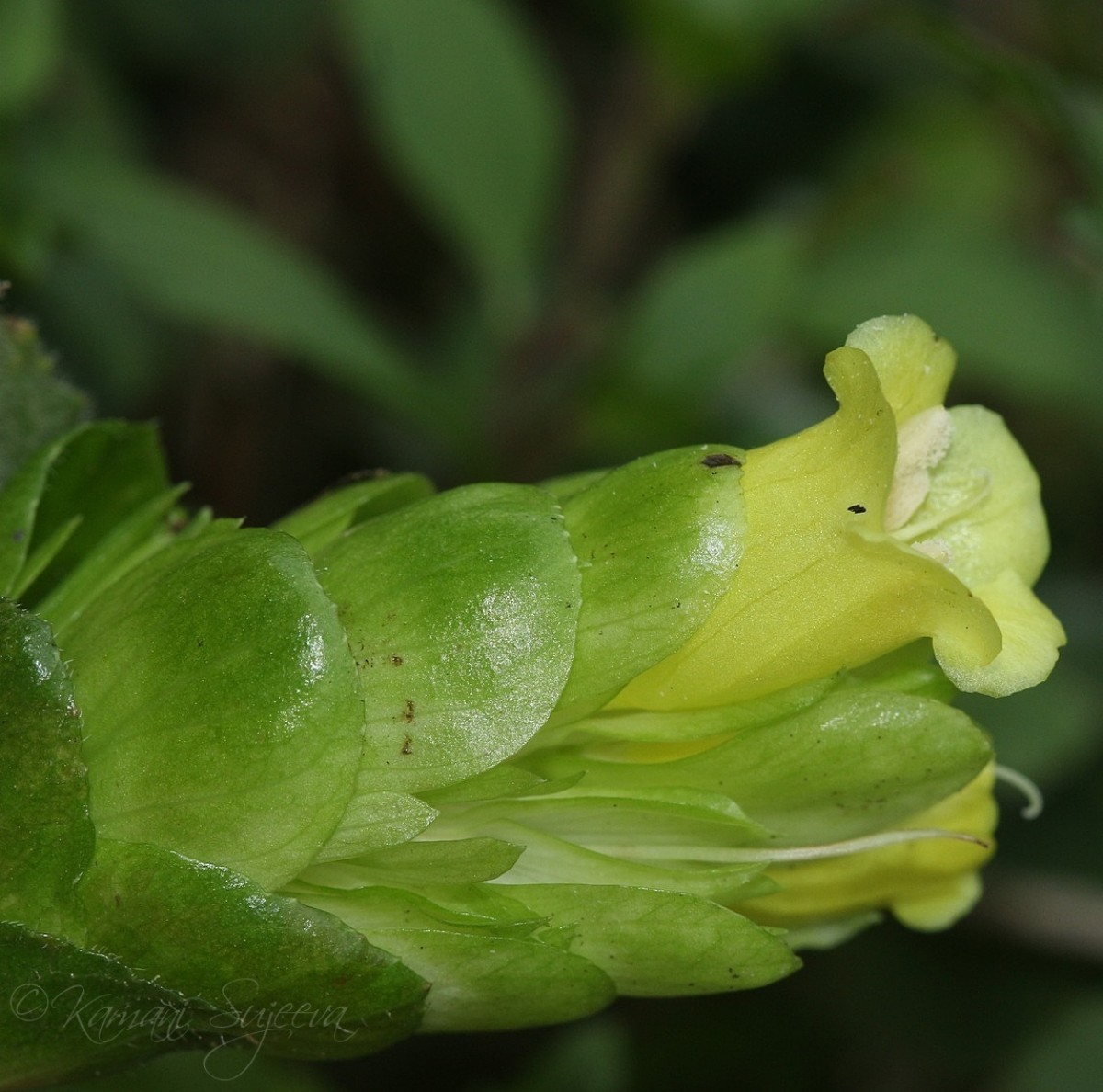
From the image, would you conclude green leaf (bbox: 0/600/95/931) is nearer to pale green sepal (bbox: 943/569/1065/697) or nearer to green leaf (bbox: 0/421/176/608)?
green leaf (bbox: 0/421/176/608)

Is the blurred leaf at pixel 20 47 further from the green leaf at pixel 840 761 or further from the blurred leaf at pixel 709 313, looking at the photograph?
the green leaf at pixel 840 761

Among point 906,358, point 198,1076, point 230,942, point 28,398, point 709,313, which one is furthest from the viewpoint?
point 709,313

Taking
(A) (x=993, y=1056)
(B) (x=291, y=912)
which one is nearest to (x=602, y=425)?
(A) (x=993, y=1056)

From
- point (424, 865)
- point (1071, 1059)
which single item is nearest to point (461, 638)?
point (424, 865)

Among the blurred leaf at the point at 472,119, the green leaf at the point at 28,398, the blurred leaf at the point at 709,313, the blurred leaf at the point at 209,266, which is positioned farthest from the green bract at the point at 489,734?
the blurred leaf at the point at 472,119

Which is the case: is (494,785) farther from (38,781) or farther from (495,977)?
(38,781)

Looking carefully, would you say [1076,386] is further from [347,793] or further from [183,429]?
[347,793]

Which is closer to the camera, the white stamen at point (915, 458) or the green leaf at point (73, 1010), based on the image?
the green leaf at point (73, 1010)
